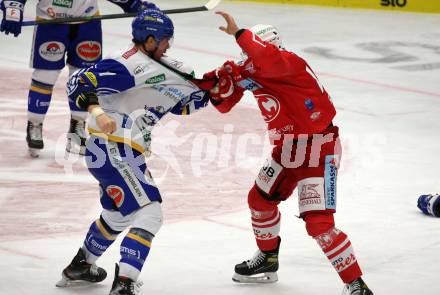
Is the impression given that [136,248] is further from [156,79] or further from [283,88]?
[283,88]

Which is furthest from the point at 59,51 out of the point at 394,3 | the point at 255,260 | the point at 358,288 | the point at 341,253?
the point at 394,3

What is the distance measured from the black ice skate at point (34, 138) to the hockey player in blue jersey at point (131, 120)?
3533 mm

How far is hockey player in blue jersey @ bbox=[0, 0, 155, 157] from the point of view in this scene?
32.3ft

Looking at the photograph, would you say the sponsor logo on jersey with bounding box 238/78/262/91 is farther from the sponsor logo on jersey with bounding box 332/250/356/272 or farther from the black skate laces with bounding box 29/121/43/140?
the black skate laces with bounding box 29/121/43/140

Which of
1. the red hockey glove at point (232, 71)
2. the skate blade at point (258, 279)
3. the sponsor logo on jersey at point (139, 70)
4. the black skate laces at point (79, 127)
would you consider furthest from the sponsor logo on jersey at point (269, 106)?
the black skate laces at point (79, 127)

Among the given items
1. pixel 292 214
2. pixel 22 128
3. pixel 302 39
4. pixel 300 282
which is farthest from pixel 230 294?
pixel 302 39

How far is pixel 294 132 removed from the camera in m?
6.55

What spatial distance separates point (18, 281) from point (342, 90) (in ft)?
21.9

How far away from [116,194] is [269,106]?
3.44 ft

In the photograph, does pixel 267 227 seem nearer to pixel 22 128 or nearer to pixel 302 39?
pixel 22 128

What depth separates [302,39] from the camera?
1551 centimetres

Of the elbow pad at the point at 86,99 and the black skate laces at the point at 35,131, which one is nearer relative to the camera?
the elbow pad at the point at 86,99

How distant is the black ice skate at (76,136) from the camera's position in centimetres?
1012

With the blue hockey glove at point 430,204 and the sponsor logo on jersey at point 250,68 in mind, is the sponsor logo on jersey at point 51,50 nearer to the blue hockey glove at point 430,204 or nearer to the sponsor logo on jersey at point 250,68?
the blue hockey glove at point 430,204
